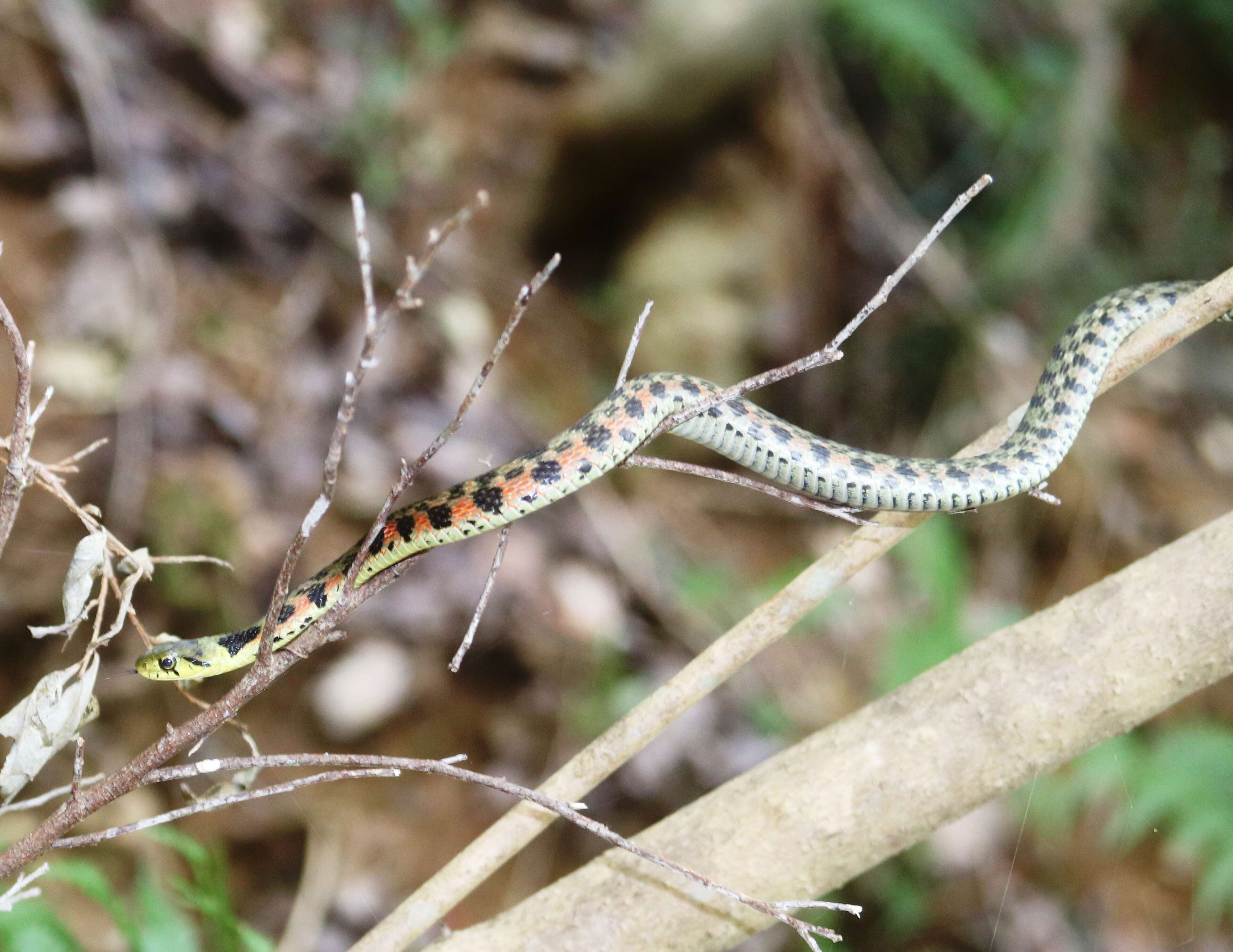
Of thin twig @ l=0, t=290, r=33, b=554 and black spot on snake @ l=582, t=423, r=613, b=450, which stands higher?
black spot on snake @ l=582, t=423, r=613, b=450

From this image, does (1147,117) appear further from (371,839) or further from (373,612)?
(371,839)

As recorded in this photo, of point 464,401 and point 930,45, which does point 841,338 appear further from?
point 930,45

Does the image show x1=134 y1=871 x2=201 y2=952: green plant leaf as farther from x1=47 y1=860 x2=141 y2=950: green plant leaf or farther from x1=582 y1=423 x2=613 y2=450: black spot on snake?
→ x1=582 y1=423 x2=613 y2=450: black spot on snake

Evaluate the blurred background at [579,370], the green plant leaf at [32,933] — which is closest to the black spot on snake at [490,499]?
the blurred background at [579,370]

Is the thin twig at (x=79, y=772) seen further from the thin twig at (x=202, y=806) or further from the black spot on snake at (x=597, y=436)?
the black spot on snake at (x=597, y=436)

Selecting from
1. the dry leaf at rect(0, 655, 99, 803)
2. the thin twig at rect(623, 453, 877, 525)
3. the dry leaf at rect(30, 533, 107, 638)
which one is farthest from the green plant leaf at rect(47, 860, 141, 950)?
the thin twig at rect(623, 453, 877, 525)

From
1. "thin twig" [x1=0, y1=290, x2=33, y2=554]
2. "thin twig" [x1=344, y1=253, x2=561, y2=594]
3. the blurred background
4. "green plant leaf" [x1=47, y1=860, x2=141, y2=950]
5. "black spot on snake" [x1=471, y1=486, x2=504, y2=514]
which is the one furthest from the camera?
the blurred background
